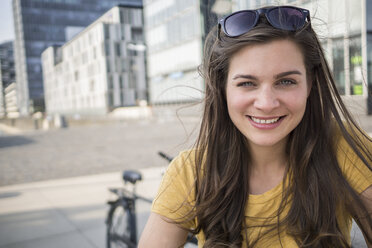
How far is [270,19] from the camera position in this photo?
113 centimetres

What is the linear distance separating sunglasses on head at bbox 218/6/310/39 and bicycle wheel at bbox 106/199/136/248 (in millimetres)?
2235

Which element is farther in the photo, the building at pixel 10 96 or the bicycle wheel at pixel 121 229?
the building at pixel 10 96

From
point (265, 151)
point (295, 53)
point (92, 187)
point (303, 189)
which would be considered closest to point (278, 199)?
point (303, 189)

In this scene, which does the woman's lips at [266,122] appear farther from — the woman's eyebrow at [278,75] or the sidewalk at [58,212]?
the sidewalk at [58,212]

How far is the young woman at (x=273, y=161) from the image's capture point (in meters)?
1.13

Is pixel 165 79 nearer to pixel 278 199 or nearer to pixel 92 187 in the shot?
pixel 92 187

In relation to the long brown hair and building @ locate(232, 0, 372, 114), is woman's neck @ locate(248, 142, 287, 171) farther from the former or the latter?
building @ locate(232, 0, 372, 114)

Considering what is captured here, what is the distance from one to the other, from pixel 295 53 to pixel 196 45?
1168 inches

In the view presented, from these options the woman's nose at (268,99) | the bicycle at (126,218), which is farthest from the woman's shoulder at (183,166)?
the bicycle at (126,218)

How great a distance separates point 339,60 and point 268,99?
34.9 inches

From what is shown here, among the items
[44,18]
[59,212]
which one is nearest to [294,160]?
[59,212]

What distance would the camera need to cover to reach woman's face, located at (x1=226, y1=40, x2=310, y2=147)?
1.11m

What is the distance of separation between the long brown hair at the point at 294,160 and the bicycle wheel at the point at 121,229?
72.5 inches

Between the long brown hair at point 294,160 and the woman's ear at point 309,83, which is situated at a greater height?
the woman's ear at point 309,83
